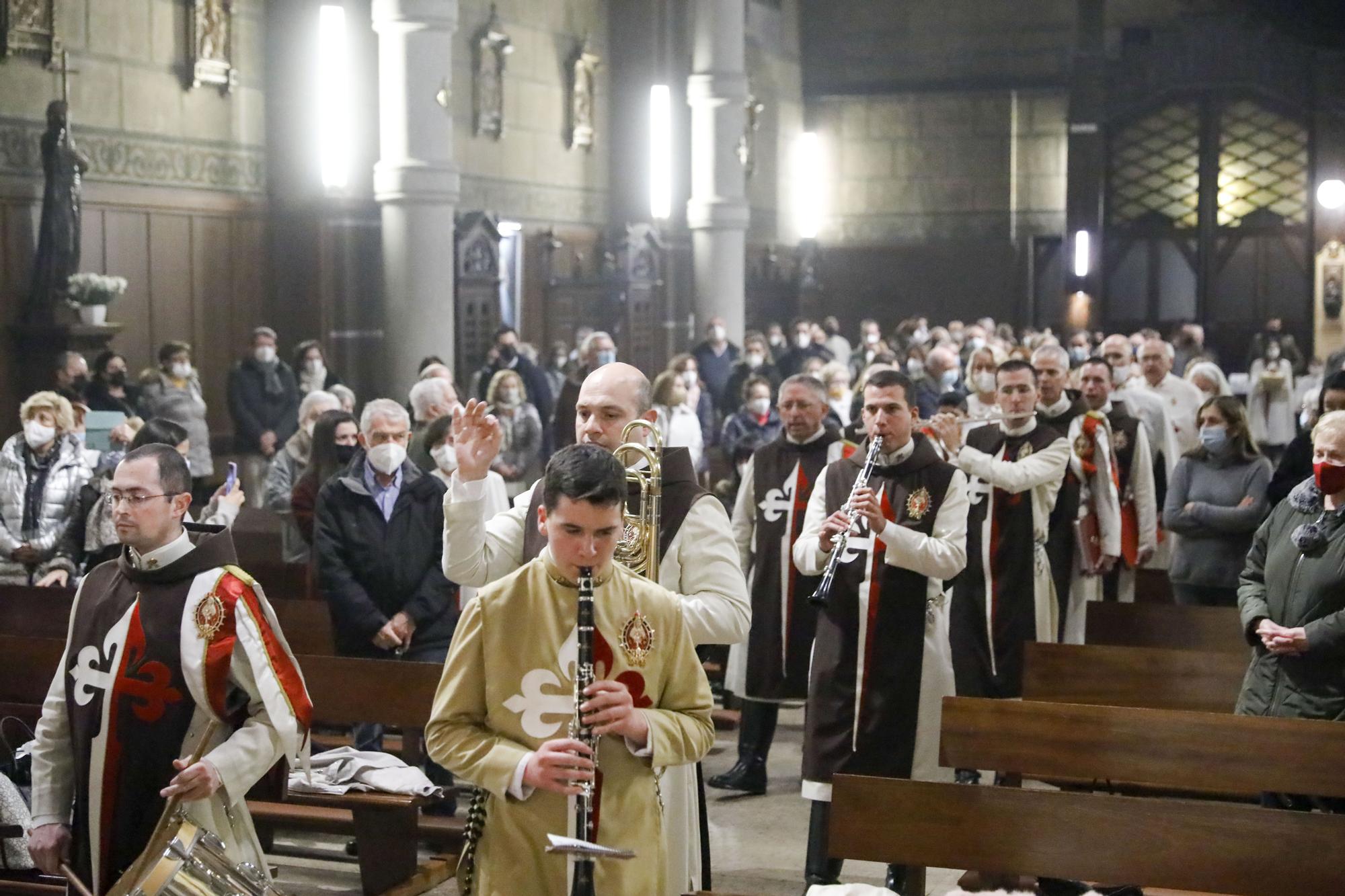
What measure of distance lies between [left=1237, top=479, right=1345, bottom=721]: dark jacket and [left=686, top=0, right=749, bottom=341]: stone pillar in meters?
18.3

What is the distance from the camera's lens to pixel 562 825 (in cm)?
372

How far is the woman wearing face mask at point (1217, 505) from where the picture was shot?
8477 millimetres

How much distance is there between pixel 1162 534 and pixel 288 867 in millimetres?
5850

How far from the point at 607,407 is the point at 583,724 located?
46.1 inches

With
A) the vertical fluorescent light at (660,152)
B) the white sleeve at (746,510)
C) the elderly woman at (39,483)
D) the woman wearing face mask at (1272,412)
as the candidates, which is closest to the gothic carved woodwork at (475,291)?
the vertical fluorescent light at (660,152)

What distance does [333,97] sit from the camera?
17188mm

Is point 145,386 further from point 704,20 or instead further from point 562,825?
point 704,20

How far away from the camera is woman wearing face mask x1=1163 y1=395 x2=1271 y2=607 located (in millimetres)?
8477

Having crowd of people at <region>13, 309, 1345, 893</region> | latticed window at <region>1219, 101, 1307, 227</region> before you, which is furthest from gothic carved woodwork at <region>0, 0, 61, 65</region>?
latticed window at <region>1219, 101, 1307, 227</region>

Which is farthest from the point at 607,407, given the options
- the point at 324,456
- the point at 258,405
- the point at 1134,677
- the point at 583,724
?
the point at 258,405

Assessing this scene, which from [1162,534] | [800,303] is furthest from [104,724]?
[800,303]

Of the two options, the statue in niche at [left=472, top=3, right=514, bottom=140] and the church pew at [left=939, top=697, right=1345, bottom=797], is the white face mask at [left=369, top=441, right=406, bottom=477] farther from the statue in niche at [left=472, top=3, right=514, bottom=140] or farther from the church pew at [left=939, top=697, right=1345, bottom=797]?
the statue in niche at [left=472, top=3, right=514, bottom=140]

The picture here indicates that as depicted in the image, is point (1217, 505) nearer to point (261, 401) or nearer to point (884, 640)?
point (884, 640)

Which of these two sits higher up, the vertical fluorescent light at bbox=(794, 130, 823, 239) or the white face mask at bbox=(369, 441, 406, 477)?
the vertical fluorescent light at bbox=(794, 130, 823, 239)
